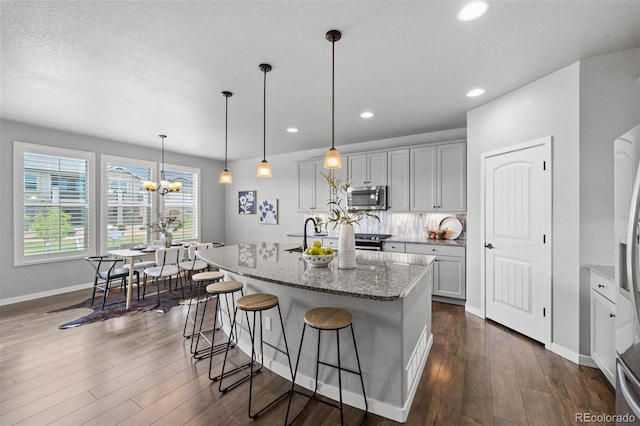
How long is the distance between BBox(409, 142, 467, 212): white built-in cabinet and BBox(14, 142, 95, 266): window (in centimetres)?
554

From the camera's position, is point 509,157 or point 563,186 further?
point 509,157

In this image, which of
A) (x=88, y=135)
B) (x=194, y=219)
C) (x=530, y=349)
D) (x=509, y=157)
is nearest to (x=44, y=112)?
(x=88, y=135)

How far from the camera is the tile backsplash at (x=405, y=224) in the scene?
185 inches

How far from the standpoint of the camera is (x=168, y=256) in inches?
170

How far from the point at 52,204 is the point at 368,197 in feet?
16.8

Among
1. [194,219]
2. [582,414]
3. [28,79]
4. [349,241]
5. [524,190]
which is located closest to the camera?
[582,414]

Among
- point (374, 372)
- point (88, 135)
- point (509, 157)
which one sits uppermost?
point (88, 135)

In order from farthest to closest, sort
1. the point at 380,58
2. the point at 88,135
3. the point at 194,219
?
the point at 194,219, the point at 88,135, the point at 380,58

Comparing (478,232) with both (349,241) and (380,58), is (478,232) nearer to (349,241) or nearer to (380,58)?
(349,241)

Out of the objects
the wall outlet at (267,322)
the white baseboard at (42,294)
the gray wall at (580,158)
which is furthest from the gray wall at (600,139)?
the white baseboard at (42,294)

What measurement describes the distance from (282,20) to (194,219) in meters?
5.66

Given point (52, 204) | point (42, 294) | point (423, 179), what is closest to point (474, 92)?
point (423, 179)

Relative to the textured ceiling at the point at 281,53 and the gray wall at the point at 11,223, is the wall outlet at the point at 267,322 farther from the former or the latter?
the gray wall at the point at 11,223

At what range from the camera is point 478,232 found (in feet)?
11.7
